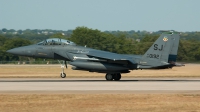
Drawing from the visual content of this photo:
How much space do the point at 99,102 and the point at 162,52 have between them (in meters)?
15.6

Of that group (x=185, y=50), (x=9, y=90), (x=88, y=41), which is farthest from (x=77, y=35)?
(x=9, y=90)

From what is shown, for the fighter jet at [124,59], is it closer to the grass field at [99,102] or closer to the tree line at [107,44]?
the grass field at [99,102]

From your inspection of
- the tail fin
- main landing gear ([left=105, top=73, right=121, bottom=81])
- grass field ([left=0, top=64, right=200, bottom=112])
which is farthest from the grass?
main landing gear ([left=105, top=73, right=121, bottom=81])

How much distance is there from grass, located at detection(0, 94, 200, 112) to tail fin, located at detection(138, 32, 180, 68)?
1193 cm

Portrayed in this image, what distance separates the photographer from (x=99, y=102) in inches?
858

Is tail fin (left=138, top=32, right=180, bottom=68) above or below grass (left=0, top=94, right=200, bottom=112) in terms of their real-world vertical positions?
above

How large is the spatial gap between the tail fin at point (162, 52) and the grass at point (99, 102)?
11.9m

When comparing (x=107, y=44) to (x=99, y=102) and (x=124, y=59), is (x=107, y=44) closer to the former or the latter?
(x=124, y=59)

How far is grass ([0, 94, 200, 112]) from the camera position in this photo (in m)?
19.9

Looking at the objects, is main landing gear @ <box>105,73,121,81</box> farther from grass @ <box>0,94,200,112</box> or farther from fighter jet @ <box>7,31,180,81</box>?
grass @ <box>0,94,200,112</box>

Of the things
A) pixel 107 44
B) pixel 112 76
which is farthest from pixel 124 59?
pixel 107 44

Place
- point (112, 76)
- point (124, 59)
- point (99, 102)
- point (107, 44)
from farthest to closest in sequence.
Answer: point (107, 44) → point (112, 76) → point (124, 59) → point (99, 102)

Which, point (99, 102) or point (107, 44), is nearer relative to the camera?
point (99, 102)

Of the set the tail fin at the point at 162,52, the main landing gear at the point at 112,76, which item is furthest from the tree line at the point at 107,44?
the tail fin at the point at 162,52
